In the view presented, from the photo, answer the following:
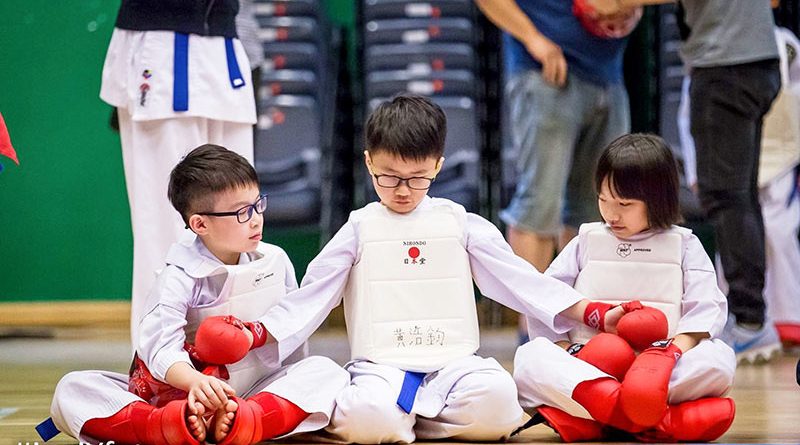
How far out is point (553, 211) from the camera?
3.82 meters

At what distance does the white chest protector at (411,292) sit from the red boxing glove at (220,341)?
0.30 m

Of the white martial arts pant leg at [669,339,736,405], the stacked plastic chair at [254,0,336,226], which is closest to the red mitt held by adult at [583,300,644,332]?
the white martial arts pant leg at [669,339,736,405]

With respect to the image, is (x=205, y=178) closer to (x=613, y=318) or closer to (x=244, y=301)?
(x=244, y=301)

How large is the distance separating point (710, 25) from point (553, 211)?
0.77m

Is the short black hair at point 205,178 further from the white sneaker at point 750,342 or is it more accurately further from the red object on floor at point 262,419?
the white sneaker at point 750,342

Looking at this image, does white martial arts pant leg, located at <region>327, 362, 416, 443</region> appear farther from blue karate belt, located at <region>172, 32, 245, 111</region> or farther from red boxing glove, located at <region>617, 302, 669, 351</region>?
blue karate belt, located at <region>172, 32, 245, 111</region>

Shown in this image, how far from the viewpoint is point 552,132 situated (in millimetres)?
3805

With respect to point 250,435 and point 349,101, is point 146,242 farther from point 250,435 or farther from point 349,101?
point 349,101

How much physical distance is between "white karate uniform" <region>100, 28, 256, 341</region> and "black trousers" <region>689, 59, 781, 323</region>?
147cm

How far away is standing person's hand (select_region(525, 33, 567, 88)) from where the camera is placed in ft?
12.3

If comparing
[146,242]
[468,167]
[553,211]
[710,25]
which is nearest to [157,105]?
[146,242]

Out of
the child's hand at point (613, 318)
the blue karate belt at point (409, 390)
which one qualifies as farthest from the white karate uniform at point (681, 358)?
the blue karate belt at point (409, 390)

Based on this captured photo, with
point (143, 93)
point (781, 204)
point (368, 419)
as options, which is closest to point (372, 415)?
point (368, 419)

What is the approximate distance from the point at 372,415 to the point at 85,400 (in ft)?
1.87
